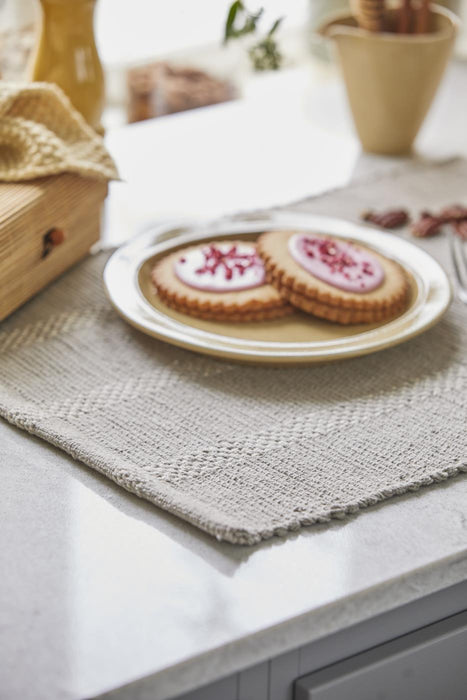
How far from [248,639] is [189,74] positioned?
1.87 m

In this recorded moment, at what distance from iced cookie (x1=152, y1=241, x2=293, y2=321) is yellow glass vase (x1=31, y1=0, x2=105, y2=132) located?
1.01 feet

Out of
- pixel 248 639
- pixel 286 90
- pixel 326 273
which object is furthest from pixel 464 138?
pixel 248 639

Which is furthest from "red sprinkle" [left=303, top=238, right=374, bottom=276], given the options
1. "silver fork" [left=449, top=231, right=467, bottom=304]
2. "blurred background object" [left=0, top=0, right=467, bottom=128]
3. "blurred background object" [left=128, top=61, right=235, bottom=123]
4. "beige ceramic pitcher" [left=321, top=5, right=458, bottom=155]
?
"blurred background object" [left=128, top=61, right=235, bottom=123]

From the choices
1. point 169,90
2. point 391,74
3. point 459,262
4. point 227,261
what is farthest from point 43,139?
point 169,90

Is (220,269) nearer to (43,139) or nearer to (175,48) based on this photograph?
(43,139)

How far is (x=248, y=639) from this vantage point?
1.93 feet

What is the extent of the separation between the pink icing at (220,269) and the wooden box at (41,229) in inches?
5.2

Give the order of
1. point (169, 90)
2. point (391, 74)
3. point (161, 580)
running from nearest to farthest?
1. point (161, 580)
2. point (391, 74)
3. point (169, 90)

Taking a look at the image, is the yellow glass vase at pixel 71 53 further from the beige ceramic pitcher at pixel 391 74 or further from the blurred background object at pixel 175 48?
the blurred background object at pixel 175 48

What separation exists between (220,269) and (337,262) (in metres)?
0.12

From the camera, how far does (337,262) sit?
960 millimetres

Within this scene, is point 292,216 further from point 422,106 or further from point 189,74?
point 189,74

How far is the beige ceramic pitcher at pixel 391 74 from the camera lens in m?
1.36

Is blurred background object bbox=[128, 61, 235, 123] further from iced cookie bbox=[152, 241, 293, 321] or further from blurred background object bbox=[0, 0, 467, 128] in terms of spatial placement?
iced cookie bbox=[152, 241, 293, 321]
